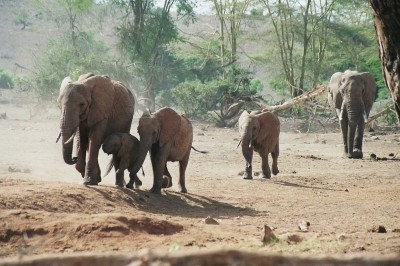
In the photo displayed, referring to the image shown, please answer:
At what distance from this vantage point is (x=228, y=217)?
9.34 metres

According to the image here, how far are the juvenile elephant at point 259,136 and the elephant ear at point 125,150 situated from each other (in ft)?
14.1

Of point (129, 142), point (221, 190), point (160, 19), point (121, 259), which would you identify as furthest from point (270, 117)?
point (160, 19)

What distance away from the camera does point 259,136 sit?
1489 centimetres

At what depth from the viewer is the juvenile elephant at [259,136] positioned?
47.4 feet

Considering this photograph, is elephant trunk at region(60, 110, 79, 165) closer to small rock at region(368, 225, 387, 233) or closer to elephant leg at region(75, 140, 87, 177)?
elephant leg at region(75, 140, 87, 177)

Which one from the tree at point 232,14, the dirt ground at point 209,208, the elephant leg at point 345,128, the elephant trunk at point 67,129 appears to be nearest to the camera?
the dirt ground at point 209,208

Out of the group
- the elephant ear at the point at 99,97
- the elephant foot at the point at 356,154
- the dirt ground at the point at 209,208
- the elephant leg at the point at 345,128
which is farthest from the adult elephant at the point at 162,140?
the elephant leg at the point at 345,128

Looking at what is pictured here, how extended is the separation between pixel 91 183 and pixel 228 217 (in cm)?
208

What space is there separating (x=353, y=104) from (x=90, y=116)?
10.1 meters

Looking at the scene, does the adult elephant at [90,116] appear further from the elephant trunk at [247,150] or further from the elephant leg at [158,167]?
the elephant trunk at [247,150]

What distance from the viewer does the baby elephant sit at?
33.7ft

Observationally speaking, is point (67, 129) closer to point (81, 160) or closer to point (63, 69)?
point (81, 160)

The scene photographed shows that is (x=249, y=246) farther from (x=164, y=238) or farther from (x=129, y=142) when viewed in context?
(x=129, y=142)

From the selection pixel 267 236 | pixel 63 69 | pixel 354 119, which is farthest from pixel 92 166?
pixel 63 69
